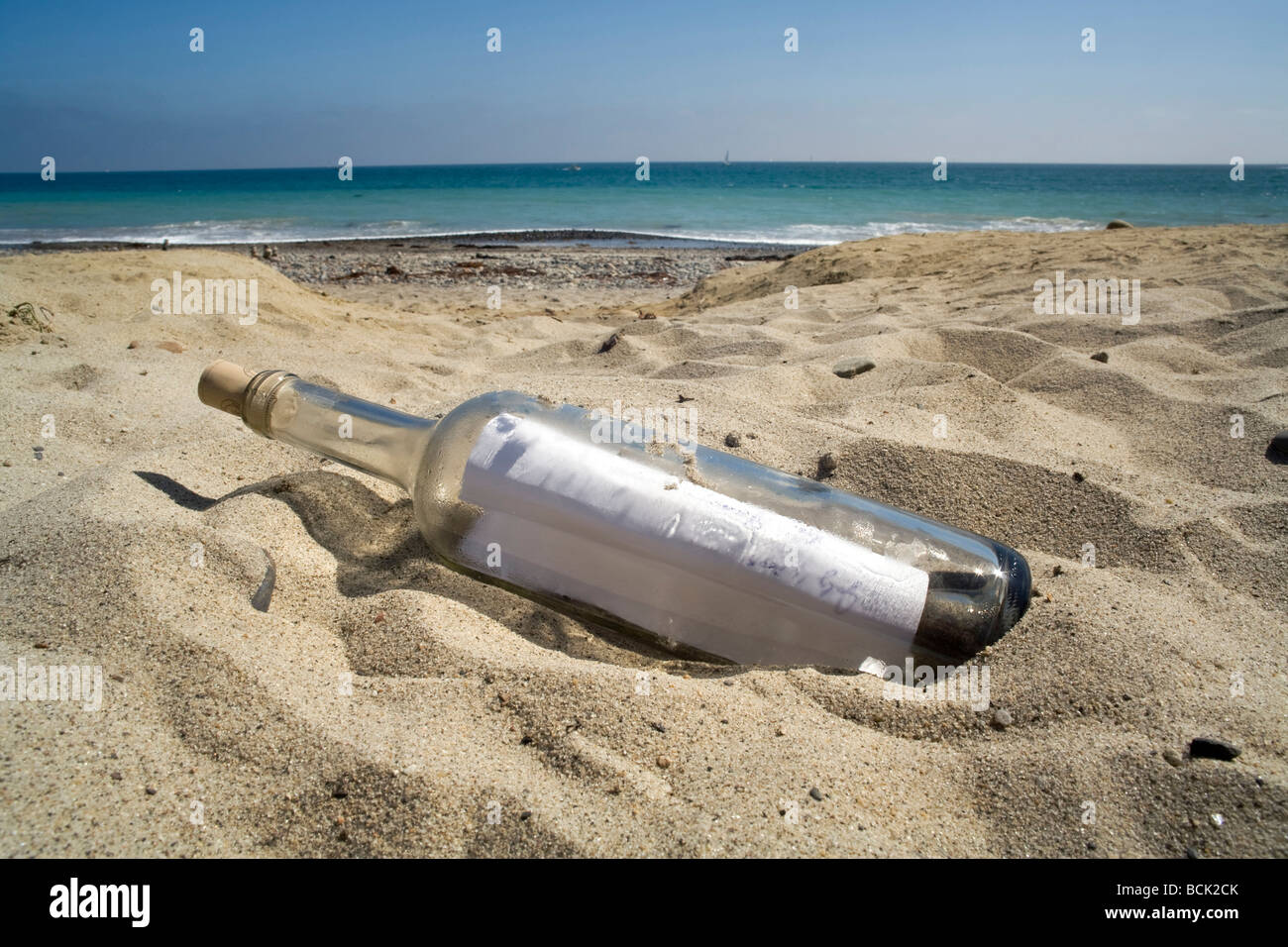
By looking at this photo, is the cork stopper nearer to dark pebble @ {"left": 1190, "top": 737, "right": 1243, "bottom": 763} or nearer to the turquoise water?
dark pebble @ {"left": 1190, "top": 737, "right": 1243, "bottom": 763}

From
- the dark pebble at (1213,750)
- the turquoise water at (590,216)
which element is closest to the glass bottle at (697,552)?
the dark pebble at (1213,750)

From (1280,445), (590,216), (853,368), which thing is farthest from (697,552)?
(590,216)

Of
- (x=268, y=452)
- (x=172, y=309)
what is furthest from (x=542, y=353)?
(x=268, y=452)

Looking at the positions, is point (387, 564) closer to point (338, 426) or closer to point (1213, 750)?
point (338, 426)

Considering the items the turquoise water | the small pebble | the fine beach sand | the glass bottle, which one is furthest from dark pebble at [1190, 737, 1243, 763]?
the turquoise water

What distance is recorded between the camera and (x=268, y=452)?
2.00 metres

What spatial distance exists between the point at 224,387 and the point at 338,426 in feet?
0.83

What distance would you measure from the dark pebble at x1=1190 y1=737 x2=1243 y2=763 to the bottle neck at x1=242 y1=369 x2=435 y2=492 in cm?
143

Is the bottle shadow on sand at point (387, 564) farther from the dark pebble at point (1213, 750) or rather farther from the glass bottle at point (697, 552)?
the dark pebble at point (1213, 750)

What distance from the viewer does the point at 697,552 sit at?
1.28 m

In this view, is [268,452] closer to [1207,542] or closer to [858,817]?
[858,817]

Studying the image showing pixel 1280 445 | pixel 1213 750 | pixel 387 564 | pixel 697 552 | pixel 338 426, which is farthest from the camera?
pixel 1280 445

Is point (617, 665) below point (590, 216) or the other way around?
below

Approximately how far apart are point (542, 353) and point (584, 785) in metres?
3.18
